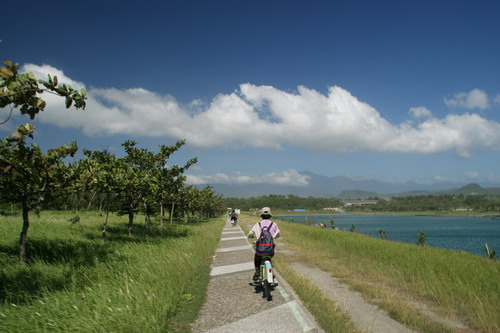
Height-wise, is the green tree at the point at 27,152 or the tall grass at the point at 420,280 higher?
the green tree at the point at 27,152

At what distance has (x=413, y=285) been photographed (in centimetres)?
909

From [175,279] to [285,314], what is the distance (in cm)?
320

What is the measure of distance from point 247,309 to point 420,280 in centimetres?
627

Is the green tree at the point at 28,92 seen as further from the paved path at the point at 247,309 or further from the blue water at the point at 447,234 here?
the blue water at the point at 447,234

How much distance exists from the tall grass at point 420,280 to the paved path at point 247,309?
215 cm

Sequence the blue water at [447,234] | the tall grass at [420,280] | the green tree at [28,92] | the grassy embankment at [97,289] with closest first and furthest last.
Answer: the green tree at [28,92] → the grassy embankment at [97,289] → the tall grass at [420,280] → the blue water at [447,234]

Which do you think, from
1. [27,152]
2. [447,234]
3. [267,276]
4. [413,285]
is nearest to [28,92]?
[27,152]

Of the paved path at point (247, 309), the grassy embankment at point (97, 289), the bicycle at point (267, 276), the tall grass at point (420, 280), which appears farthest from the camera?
the bicycle at point (267, 276)

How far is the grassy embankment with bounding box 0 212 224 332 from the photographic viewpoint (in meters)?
4.99

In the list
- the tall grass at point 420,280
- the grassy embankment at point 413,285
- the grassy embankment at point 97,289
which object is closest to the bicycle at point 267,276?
the grassy embankment at point 413,285

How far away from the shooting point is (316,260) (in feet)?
43.6

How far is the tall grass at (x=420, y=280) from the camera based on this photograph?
6.57 metres

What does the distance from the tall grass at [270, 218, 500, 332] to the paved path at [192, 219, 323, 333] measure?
215cm

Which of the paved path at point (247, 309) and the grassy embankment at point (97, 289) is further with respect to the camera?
the paved path at point (247, 309)
